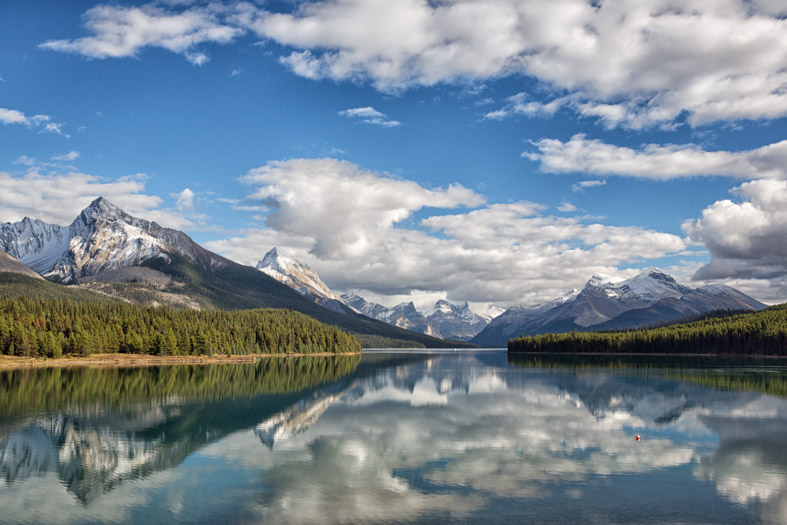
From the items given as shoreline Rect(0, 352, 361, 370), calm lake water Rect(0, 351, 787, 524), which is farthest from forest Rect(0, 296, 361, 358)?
calm lake water Rect(0, 351, 787, 524)

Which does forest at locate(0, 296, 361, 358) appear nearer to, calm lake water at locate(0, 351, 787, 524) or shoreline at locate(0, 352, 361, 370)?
shoreline at locate(0, 352, 361, 370)

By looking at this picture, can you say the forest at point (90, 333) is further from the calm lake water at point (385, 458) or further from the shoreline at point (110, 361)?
the calm lake water at point (385, 458)

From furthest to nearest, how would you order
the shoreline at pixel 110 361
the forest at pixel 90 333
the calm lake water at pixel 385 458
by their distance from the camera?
1. the forest at pixel 90 333
2. the shoreline at pixel 110 361
3. the calm lake water at pixel 385 458

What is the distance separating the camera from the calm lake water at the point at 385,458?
29.7 metres

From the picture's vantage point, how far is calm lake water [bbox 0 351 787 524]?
97.3 feet

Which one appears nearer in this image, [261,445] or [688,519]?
[688,519]

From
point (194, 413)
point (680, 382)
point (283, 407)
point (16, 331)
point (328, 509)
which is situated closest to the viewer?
point (328, 509)

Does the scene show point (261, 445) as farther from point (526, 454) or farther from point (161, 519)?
point (526, 454)

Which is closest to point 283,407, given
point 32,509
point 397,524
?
point 32,509

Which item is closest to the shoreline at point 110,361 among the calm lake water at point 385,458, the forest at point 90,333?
the forest at point 90,333

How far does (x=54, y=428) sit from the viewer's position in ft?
174

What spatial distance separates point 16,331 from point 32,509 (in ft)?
446

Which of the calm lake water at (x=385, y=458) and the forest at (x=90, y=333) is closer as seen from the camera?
the calm lake water at (x=385, y=458)

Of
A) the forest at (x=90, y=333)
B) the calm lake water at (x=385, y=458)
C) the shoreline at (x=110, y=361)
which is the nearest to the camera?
the calm lake water at (x=385, y=458)
